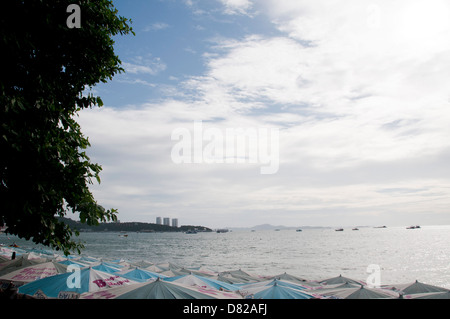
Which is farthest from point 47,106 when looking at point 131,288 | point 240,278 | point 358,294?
point 240,278

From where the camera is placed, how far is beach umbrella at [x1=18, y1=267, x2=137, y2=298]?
40.9 ft

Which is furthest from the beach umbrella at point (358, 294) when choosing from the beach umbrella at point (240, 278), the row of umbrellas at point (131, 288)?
the beach umbrella at point (240, 278)

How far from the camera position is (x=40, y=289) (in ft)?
41.7

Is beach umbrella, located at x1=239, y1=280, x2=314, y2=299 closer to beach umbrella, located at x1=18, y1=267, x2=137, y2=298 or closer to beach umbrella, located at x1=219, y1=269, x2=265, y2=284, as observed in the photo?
beach umbrella, located at x1=18, y1=267, x2=137, y2=298

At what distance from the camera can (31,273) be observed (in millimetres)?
14984

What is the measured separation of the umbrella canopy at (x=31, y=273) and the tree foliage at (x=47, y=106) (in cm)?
738

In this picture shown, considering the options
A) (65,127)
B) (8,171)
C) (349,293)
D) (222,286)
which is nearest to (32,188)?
(8,171)

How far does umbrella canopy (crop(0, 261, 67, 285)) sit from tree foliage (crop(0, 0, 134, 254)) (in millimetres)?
7379

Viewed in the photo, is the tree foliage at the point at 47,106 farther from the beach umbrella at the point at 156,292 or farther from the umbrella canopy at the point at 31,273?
the umbrella canopy at the point at 31,273

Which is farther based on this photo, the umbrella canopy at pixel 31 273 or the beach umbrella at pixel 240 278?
the beach umbrella at pixel 240 278

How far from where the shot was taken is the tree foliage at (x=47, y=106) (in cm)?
729

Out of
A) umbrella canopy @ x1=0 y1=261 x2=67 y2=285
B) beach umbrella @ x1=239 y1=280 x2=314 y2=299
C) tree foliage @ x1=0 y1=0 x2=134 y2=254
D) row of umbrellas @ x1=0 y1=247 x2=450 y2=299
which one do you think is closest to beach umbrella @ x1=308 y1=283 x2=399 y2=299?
row of umbrellas @ x1=0 y1=247 x2=450 y2=299
